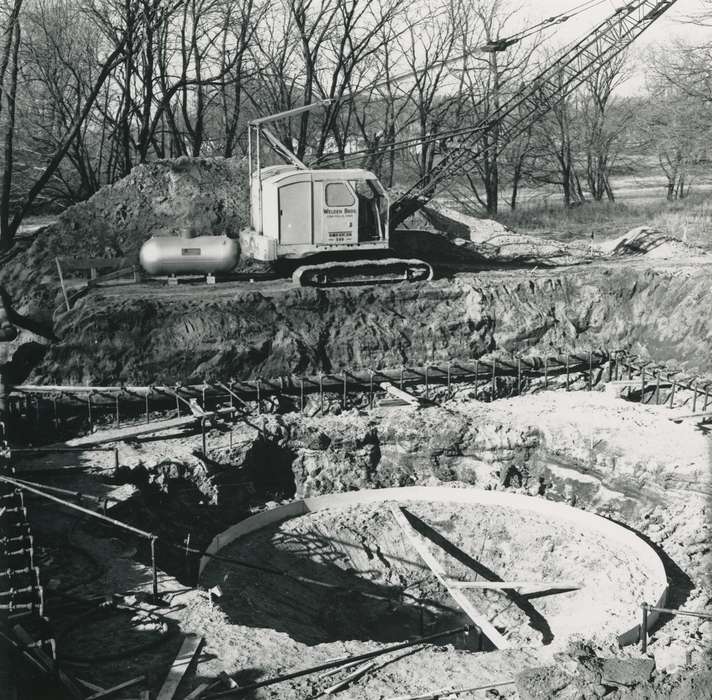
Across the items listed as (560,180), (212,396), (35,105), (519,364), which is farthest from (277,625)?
(560,180)

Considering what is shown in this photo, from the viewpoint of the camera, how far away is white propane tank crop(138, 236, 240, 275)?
18312 millimetres

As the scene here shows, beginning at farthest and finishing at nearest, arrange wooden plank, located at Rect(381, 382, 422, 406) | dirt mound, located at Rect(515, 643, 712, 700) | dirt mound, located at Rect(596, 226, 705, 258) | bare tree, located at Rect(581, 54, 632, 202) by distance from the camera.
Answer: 1. bare tree, located at Rect(581, 54, 632, 202)
2. dirt mound, located at Rect(596, 226, 705, 258)
3. wooden plank, located at Rect(381, 382, 422, 406)
4. dirt mound, located at Rect(515, 643, 712, 700)

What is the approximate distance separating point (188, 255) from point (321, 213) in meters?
3.05

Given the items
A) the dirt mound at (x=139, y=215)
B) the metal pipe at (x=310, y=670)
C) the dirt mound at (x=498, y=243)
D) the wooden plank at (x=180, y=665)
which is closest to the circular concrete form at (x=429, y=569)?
the wooden plank at (x=180, y=665)

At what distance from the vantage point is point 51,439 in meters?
15.4

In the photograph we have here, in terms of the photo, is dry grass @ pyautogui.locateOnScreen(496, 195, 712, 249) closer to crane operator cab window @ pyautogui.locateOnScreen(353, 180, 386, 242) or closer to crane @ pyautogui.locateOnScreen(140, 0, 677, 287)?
crane @ pyautogui.locateOnScreen(140, 0, 677, 287)

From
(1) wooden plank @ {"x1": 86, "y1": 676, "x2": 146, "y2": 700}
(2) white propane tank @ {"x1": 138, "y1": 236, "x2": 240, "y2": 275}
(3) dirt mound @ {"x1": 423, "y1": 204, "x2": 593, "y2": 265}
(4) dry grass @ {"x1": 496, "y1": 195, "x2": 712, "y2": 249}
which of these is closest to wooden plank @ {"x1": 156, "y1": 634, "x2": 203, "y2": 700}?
(1) wooden plank @ {"x1": 86, "y1": 676, "x2": 146, "y2": 700}

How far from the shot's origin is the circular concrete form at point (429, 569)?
11.8 m

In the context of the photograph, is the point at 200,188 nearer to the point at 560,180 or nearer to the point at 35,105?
the point at 35,105

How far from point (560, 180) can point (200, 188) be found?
2319 centimetres

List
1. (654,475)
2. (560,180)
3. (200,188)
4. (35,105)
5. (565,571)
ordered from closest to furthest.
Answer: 1. (565,571)
2. (654,475)
3. (200,188)
4. (35,105)
5. (560,180)

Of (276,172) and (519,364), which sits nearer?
(519,364)

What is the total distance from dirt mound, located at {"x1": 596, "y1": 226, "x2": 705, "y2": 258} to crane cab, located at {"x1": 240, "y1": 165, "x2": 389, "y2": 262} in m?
8.03

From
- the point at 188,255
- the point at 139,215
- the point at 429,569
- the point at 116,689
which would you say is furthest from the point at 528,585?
the point at 139,215
